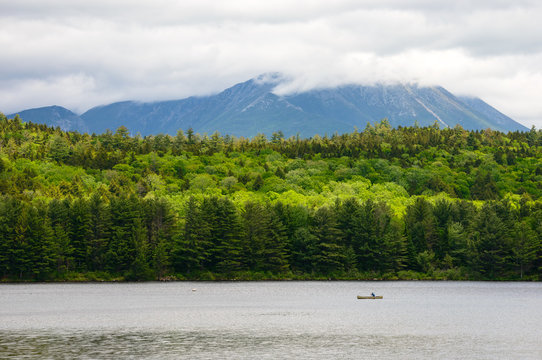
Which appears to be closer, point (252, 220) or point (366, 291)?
point (366, 291)

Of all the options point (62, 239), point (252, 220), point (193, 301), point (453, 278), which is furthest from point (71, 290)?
point (453, 278)

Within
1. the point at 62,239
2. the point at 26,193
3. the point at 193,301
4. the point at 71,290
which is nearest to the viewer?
the point at 193,301

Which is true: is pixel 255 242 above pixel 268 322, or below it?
above

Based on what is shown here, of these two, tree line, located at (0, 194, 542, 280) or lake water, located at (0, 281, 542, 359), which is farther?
tree line, located at (0, 194, 542, 280)

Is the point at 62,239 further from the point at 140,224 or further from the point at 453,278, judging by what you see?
the point at 453,278

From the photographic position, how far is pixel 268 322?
85.3 meters

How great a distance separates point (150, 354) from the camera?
61.1 m

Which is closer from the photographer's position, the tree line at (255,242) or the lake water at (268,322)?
the lake water at (268,322)

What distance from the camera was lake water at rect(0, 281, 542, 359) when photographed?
2488 inches

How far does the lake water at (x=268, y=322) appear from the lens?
63188mm

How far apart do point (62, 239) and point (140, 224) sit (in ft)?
53.1

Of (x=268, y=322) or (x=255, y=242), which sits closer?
(x=268, y=322)

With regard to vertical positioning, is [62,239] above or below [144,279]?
above

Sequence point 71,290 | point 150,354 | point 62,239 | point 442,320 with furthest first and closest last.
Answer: point 62,239 → point 71,290 → point 442,320 → point 150,354
